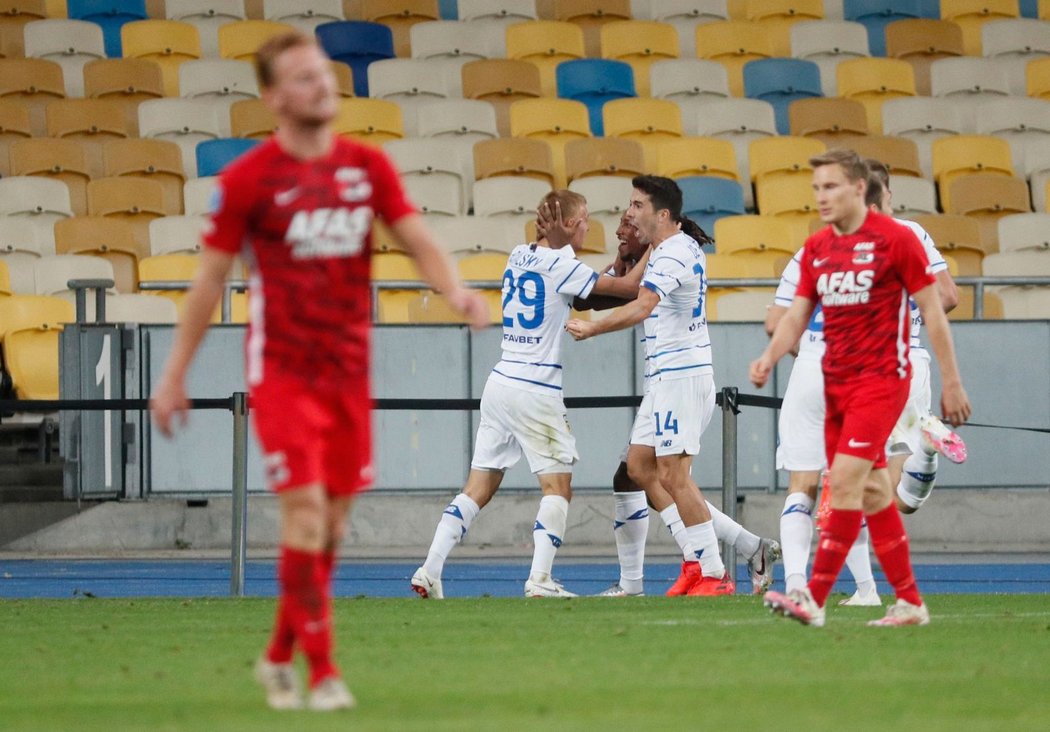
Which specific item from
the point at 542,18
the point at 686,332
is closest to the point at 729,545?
the point at 686,332

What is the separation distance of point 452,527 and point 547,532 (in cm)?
55

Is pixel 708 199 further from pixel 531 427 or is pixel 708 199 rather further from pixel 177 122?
pixel 531 427

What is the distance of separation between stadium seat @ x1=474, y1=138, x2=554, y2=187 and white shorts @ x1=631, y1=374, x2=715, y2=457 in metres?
7.66

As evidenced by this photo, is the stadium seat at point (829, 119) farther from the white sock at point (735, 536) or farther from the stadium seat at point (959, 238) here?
the white sock at point (735, 536)

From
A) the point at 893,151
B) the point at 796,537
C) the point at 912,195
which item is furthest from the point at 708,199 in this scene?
the point at 796,537

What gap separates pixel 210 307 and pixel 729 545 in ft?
20.8

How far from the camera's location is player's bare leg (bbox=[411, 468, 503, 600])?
31.5 ft

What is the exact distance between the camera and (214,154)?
679 inches

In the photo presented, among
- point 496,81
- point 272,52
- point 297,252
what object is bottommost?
point 297,252

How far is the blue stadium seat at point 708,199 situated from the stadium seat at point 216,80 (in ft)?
16.4

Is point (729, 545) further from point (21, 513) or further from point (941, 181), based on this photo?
point (941, 181)

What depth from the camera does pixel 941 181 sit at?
18203 millimetres

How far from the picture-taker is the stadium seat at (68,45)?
1914 centimetres

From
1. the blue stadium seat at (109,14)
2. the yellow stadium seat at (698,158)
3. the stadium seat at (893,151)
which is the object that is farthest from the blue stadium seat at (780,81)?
the blue stadium seat at (109,14)
